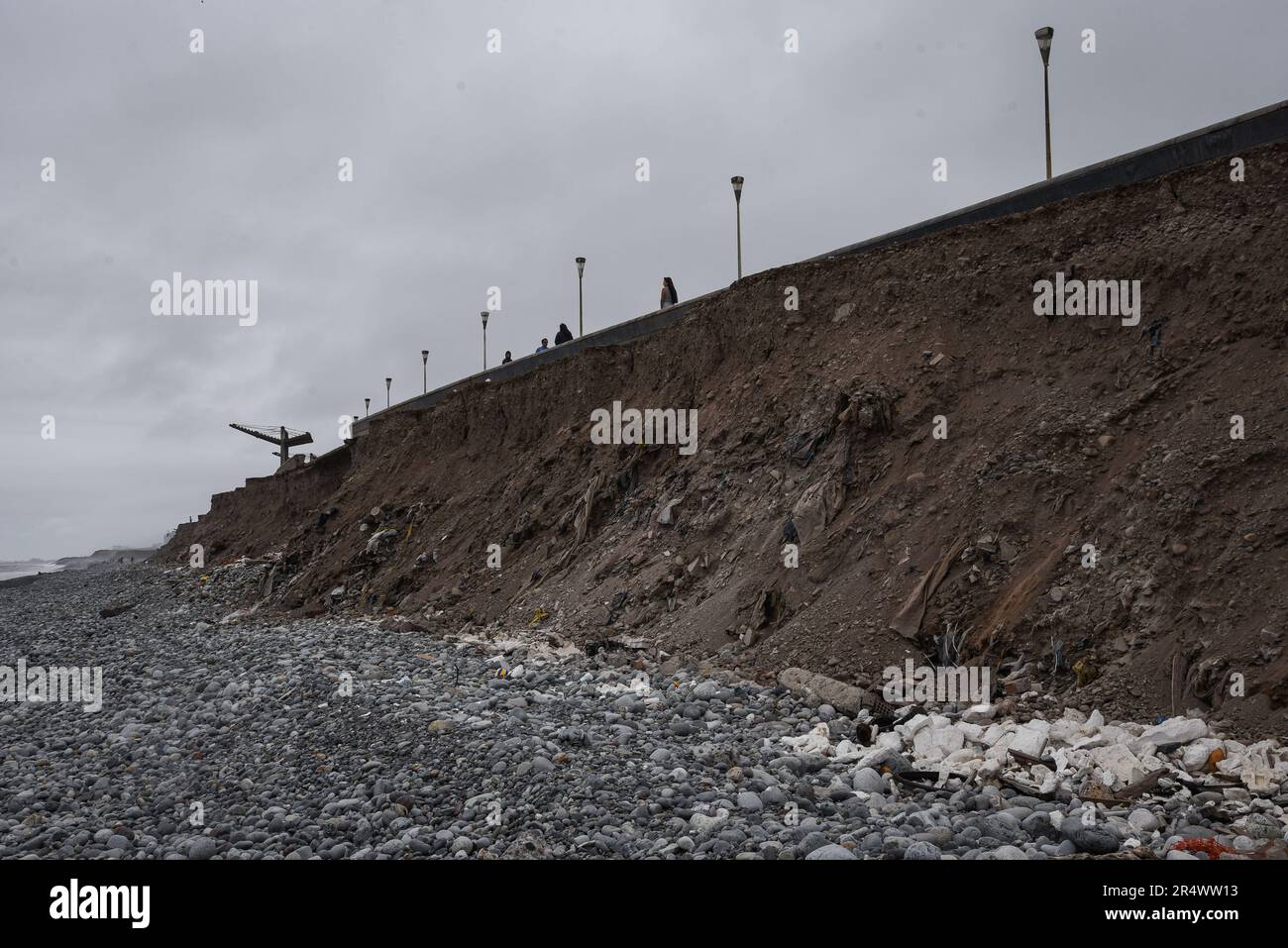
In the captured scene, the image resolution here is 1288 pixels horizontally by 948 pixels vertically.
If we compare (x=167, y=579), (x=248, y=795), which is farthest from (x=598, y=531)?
(x=167, y=579)

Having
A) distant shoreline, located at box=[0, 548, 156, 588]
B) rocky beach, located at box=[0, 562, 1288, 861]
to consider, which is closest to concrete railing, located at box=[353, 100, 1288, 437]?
rocky beach, located at box=[0, 562, 1288, 861]

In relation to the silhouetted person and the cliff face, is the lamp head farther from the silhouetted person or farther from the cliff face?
the silhouetted person

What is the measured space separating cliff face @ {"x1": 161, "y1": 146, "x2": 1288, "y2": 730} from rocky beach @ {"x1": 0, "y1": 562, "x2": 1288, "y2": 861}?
1044mm

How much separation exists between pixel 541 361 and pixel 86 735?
1595 centimetres

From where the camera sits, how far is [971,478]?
10766 millimetres

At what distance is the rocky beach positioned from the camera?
5.50 meters

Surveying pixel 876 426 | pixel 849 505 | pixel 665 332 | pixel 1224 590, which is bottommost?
pixel 1224 590

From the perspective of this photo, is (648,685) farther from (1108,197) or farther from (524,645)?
(1108,197)

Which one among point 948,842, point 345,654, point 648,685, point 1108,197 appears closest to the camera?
point 948,842

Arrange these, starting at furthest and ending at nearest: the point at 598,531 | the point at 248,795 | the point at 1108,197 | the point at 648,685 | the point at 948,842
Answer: the point at 598,531, the point at 1108,197, the point at 648,685, the point at 248,795, the point at 948,842

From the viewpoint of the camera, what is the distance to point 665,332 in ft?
63.3

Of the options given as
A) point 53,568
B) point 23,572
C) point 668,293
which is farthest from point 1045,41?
point 53,568

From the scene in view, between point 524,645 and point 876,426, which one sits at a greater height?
point 876,426

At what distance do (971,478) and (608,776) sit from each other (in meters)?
6.59
